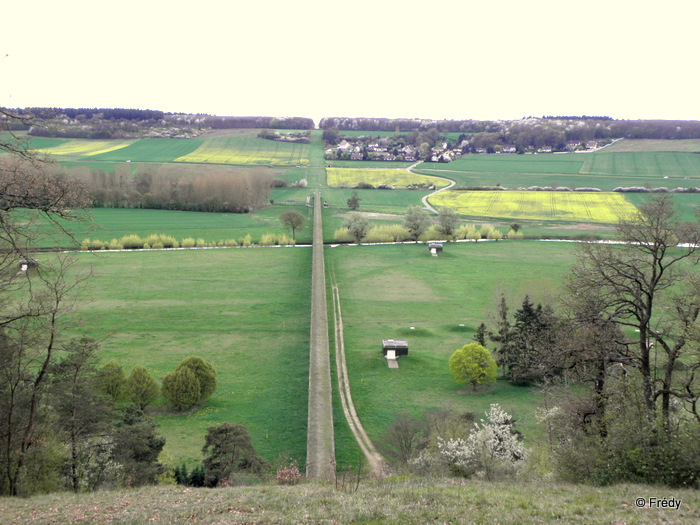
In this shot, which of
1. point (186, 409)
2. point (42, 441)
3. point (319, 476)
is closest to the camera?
point (42, 441)

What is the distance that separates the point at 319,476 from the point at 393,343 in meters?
16.4

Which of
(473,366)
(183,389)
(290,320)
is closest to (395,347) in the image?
(473,366)

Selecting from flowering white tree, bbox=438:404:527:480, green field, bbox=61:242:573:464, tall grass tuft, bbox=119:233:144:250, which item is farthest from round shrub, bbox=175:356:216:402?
tall grass tuft, bbox=119:233:144:250

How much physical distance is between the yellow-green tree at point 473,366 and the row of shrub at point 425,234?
4788 cm

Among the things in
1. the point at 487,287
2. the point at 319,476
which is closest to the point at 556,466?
the point at 319,476

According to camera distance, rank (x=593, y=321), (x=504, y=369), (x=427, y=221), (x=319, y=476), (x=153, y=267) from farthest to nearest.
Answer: (x=427, y=221) → (x=153, y=267) → (x=504, y=369) → (x=319, y=476) → (x=593, y=321)

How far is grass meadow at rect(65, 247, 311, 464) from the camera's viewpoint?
2544 centimetres

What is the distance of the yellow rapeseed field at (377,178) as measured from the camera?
5118 inches

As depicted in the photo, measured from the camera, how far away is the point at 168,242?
73.8 meters

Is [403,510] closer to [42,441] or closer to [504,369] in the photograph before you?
[42,441]

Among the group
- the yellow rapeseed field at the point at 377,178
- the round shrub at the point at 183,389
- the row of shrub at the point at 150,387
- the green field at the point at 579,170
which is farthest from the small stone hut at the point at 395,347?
the yellow rapeseed field at the point at 377,178

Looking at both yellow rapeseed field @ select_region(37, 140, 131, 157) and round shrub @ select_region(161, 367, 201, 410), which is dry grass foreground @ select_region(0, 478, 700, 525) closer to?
round shrub @ select_region(161, 367, 201, 410)

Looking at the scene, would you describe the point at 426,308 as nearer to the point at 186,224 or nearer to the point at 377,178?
the point at 186,224

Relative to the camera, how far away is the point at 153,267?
5981cm
